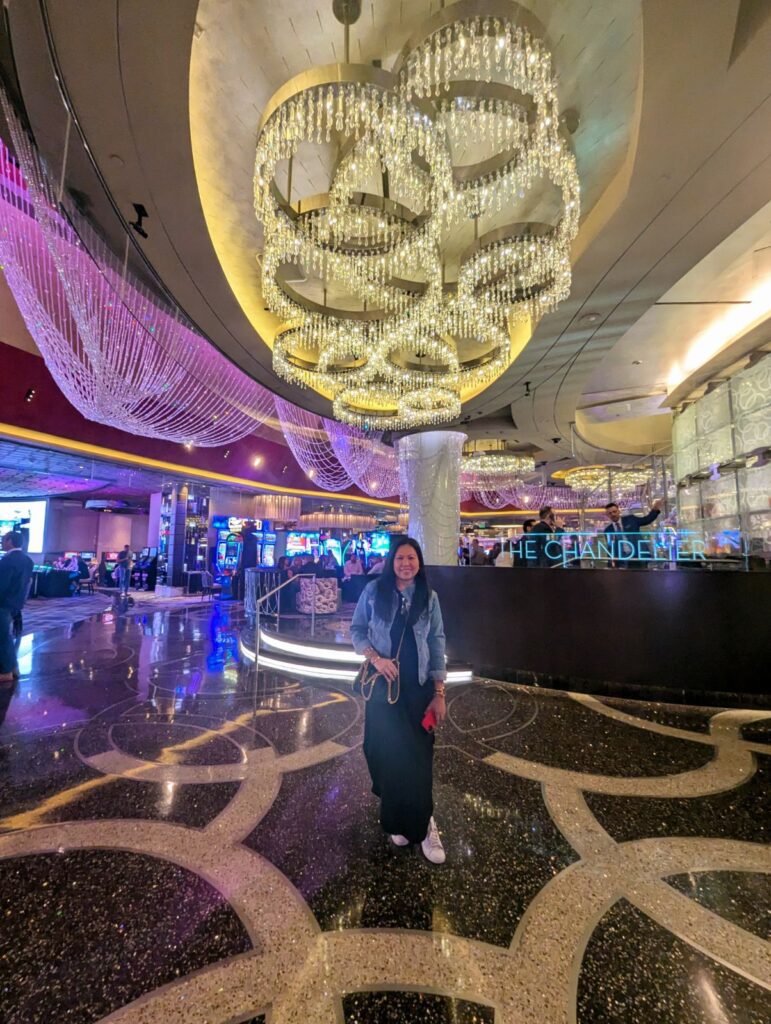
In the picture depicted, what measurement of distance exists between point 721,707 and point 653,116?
4563 millimetres

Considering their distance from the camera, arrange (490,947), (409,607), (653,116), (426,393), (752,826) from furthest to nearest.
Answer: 1. (426,393)
2. (653,116)
3. (752,826)
4. (409,607)
5. (490,947)

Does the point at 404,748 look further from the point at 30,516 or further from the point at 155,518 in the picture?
the point at 30,516

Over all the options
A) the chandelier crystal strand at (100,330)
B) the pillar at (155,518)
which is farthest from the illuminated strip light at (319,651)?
the pillar at (155,518)

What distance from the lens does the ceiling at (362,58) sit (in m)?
1.95

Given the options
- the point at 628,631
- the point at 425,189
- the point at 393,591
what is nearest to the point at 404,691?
the point at 393,591

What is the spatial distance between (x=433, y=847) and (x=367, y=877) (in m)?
0.32

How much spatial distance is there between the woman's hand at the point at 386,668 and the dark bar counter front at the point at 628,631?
326 cm

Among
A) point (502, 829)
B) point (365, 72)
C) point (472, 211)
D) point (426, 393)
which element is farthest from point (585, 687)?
point (365, 72)

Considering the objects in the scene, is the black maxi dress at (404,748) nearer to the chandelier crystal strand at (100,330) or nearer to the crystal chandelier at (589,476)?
the chandelier crystal strand at (100,330)

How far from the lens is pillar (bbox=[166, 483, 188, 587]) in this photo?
12.4 meters

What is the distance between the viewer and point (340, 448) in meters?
8.36

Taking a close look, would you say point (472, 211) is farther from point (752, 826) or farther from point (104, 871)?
point (104, 871)

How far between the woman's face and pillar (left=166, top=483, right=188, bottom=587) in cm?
1193

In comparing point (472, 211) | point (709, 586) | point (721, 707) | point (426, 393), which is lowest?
point (721, 707)
